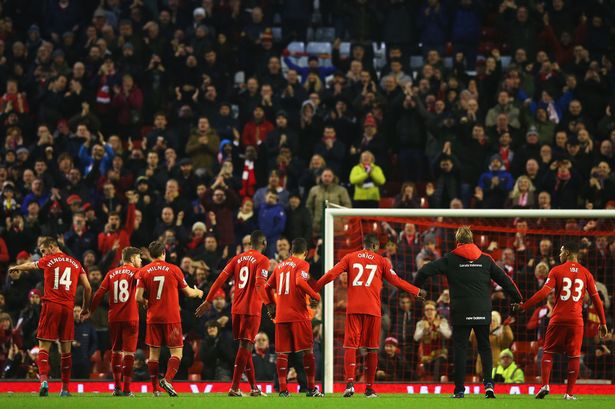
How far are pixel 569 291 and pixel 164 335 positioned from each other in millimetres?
4703

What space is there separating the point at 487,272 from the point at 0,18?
15168mm

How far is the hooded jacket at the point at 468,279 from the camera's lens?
46.9ft

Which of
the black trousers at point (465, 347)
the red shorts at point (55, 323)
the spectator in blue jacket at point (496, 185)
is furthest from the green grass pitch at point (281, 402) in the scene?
the spectator in blue jacket at point (496, 185)

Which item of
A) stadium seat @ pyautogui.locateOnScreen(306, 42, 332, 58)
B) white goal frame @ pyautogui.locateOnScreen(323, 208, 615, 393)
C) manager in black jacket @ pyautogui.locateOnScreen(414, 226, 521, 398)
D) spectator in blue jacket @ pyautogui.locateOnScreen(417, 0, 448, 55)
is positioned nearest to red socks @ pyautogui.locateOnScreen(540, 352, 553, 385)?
manager in black jacket @ pyautogui.locateOnScreen(414, 226, 521, 398)

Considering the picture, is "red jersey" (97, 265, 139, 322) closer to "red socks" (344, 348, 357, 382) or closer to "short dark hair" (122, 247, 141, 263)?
"short dark hair" (122, 247, 141, 263)

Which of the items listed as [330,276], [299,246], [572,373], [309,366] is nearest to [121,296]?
[299,246]

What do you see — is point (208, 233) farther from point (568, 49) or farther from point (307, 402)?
point (568, 49)

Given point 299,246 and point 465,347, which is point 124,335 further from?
point 465,347

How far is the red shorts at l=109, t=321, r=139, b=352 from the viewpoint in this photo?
15.0 m

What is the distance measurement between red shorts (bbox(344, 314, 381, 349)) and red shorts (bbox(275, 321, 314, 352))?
0.45m

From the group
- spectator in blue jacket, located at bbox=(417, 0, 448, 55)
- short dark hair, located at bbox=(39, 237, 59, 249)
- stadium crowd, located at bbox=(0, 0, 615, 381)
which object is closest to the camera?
short dark hair, located at bbox=(39, 237, 59, 249)

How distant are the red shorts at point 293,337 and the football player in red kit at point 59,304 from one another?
2.29 m

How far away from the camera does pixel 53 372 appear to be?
61.4 ft

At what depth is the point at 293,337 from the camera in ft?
48.9
